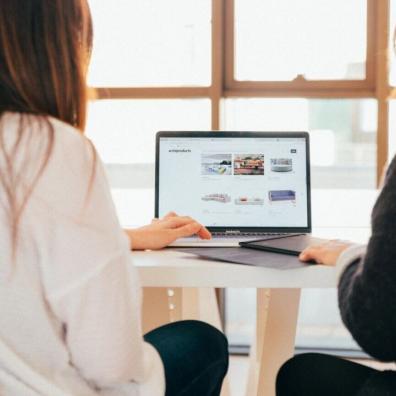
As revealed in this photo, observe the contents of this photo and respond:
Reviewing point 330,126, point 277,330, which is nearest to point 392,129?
point 330,126

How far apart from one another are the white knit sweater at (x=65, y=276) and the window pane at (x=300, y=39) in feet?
7.40

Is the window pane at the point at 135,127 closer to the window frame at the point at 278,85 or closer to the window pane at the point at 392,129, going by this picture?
the window frame at the point at 278,85

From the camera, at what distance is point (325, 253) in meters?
1.32

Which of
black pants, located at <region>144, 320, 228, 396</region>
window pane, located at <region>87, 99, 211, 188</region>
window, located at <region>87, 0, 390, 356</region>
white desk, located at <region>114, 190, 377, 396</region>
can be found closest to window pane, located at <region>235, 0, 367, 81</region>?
window, located at <region>87, 0, 390, 356</region>

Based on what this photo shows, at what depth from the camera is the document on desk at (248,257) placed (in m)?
1.30

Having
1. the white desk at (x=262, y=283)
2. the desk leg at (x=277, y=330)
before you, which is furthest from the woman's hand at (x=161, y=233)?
the desk leg at (x=277, y=330)

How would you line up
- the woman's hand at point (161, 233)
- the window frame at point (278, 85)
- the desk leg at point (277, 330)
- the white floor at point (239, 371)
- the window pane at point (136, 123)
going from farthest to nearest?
the window pane at point (136, 123) < the window frame at point (278, 85) < the white floor at point (239, 371) < the desk leg at point (277, 330) < the woman's hand at point (161, 233)

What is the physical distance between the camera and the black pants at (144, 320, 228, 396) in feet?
3.67

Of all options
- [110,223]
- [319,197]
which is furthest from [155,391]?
[319,197]

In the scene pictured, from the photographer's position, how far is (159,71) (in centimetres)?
309

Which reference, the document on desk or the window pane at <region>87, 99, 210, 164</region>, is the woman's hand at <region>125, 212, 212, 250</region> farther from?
the window pane at <region>87, 99, 210, 164</region>

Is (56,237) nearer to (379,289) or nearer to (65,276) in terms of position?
(65,276)

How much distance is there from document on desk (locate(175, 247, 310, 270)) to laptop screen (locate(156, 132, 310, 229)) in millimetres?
315

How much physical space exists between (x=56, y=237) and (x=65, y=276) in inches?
2.0
